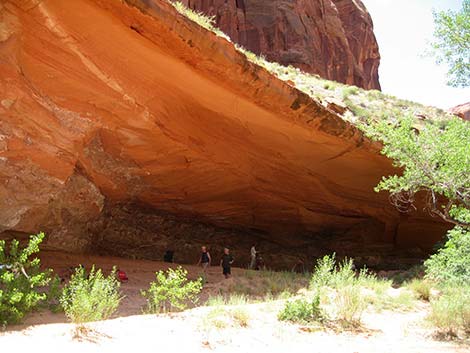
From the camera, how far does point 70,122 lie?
8.60m

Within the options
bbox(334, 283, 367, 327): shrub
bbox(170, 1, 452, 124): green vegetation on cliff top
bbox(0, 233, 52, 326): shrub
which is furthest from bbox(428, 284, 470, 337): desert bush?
bbox(170, 1, 452, 124): green vegetation on cliff top

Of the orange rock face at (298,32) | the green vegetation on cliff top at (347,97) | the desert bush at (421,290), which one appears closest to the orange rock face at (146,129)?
the green vegetation on cliff top at (347,97)

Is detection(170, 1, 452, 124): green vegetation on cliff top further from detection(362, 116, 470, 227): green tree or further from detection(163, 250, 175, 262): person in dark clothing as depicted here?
detection(163, 250, 175, 262): person in dark clothing

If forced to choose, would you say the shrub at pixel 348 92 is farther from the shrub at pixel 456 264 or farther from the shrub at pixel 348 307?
the shrub at pixel 348 307

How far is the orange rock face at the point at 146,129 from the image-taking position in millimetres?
7543

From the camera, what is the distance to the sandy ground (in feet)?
14.8

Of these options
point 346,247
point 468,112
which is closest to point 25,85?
point 346,247

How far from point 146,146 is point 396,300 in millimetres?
6839

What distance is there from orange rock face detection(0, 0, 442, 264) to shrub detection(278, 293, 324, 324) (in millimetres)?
5091

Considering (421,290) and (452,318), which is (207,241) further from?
(452,318)

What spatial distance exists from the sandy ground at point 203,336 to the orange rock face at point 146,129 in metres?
3.86

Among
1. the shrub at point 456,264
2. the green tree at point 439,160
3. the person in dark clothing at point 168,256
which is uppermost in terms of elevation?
the green tree at point 439,160

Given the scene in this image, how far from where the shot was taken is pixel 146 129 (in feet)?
32.4

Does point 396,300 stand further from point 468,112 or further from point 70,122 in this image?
point 468,112
